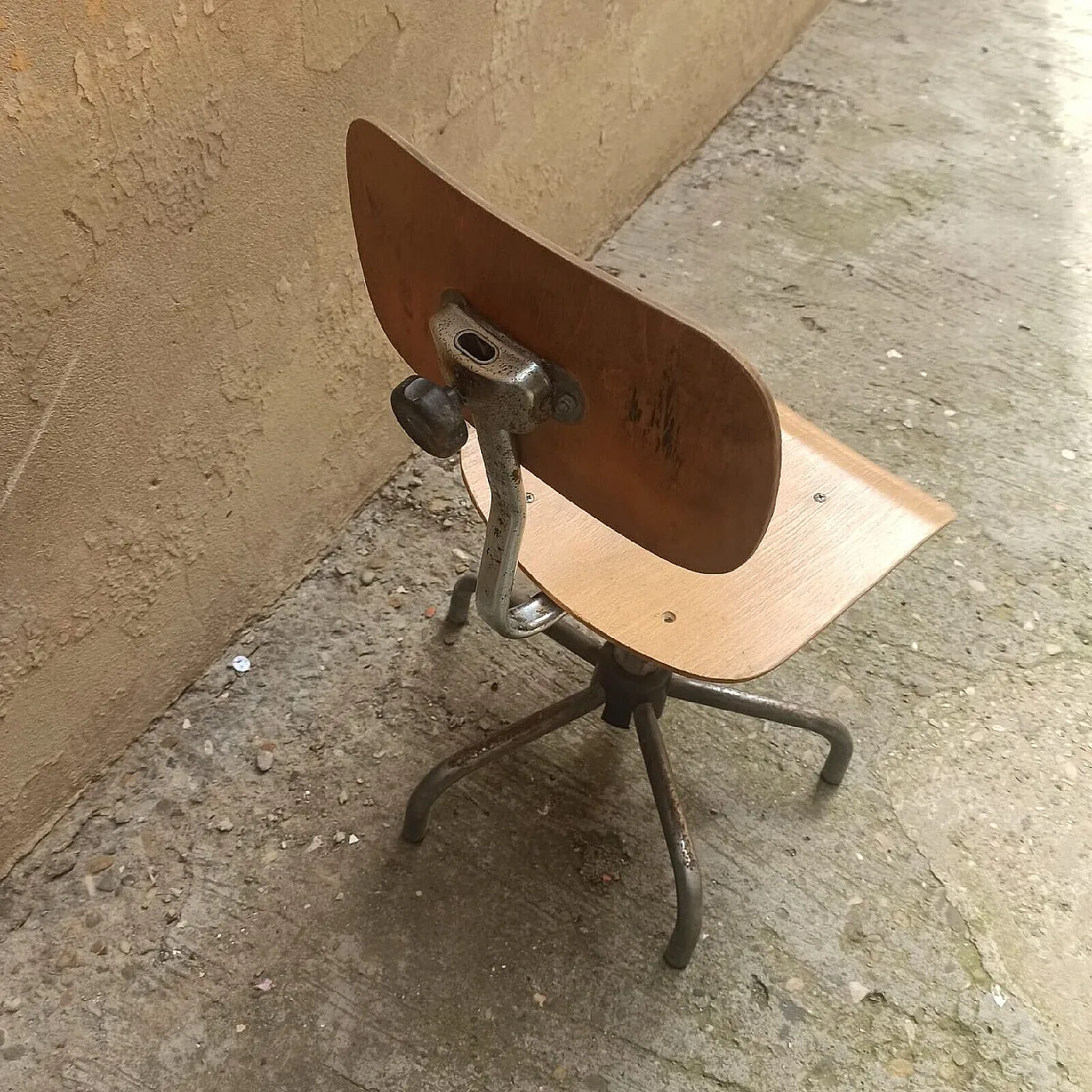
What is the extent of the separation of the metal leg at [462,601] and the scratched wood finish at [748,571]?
42 cm

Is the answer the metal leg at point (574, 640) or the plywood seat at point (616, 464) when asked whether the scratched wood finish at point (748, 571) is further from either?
the metal leg at point (574, 640)

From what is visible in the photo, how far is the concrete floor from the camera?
1.38 m

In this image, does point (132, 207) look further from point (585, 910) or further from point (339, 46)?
point (585, 910)

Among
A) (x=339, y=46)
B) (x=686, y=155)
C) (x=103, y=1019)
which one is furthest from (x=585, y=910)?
(x=686, y=155)

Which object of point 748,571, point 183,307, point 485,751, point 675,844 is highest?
point 183,307

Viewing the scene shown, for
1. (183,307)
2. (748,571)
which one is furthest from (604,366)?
(183,307)

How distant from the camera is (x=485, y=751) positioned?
148cm

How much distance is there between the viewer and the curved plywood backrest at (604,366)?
719 millimetres

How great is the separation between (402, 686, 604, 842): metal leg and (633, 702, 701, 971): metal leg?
89 mm

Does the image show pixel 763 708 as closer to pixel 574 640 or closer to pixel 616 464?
pixel 574 640

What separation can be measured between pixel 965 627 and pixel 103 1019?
1.47 metres

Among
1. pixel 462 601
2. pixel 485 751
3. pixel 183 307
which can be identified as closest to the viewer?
pixel 183 307

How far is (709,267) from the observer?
2.43m

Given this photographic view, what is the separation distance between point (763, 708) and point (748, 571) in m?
0.38
